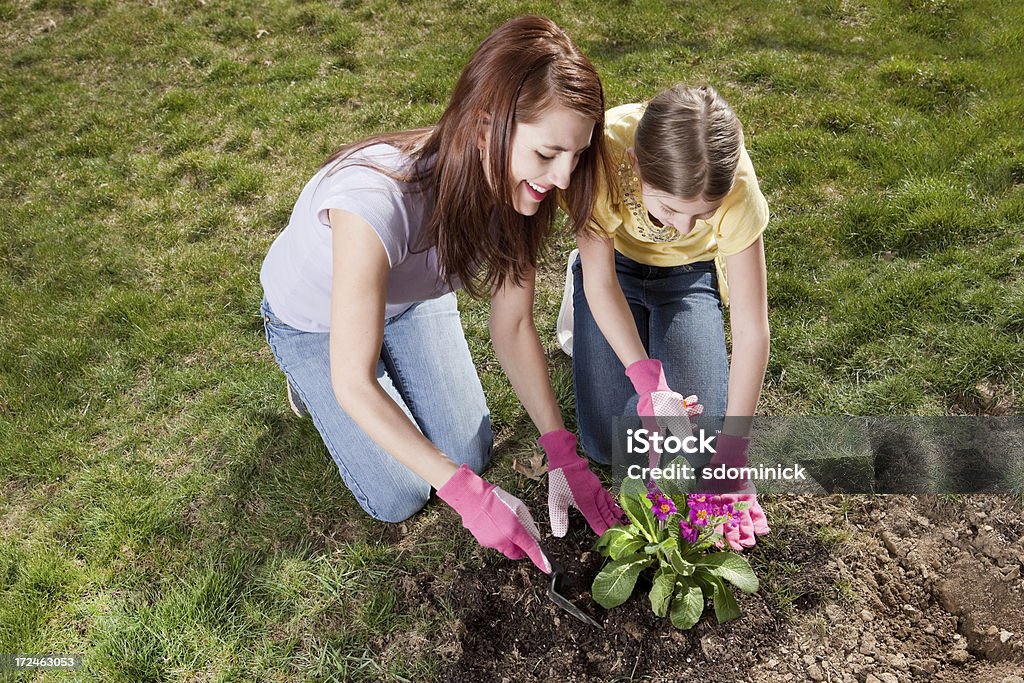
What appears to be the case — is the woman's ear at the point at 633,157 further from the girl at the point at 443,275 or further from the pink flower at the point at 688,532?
the pink flower at the point at 688,532

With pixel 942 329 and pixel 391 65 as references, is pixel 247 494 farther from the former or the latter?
pixel 391 65

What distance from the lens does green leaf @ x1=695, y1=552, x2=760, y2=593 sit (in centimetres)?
217

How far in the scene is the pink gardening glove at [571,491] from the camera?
249 cm

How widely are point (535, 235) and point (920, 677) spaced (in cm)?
153

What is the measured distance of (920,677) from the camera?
2.18m

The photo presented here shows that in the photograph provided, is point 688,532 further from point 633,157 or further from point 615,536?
point 633,157

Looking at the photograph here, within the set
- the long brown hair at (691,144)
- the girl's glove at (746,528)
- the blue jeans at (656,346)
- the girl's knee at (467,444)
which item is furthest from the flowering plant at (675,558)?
the long brown hair at (691,144)

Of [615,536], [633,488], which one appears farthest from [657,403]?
[615,536]

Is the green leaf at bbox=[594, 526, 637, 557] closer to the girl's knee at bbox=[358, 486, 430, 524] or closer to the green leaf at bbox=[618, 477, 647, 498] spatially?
the green leaf at bbox=[618, 477, 647, 498]

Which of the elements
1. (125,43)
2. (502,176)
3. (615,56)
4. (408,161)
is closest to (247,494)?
(408,161)

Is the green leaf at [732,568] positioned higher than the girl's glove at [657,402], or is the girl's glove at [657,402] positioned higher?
the girl's glove at [657,402]

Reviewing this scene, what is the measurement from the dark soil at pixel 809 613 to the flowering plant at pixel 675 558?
113 millimetres

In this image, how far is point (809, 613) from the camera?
2.31 meters

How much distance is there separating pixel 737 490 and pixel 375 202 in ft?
4.46
